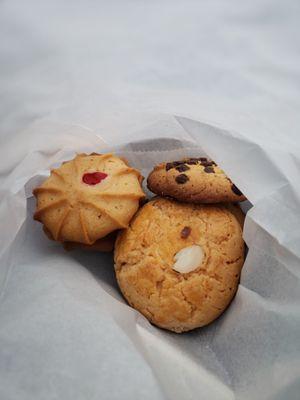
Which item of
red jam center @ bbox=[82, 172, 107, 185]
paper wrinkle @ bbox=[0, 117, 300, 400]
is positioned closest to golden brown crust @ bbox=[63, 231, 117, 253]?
paper wrinkle @ bbox=[0, 117, 300, 400]

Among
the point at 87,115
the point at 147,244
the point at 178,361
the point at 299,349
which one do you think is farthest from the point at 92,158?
the point at 299,349

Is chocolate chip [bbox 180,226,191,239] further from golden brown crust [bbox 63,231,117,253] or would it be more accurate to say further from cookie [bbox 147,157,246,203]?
golden brown crust [bbox 63,231,117,253]

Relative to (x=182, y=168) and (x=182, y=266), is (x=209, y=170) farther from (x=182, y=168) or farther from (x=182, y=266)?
(x=182, y=266)

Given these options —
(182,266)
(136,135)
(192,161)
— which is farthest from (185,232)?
(136,135)

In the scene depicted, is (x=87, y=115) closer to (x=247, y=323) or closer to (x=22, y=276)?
(x=22, y=276)

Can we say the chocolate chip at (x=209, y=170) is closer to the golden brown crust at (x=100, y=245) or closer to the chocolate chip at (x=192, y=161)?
the chocolate chip at (x=192, y=161)
